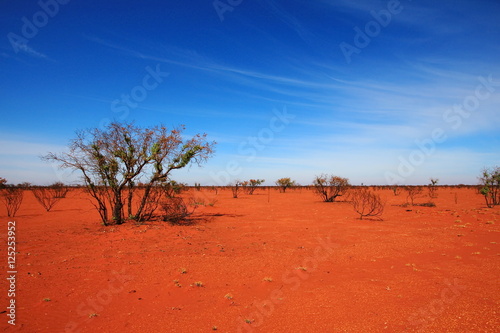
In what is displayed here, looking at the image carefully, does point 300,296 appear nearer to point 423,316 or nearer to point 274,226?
point 423,316

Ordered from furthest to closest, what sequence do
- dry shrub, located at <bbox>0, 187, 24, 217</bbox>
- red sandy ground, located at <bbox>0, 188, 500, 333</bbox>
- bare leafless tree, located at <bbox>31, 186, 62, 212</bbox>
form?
bare leafless tree, located at <bbox>31, 186, 62, 212</bbox> → dry shrub, located at <bbox>0, 187, 24, 217</bbox> → red sandy ground, located at <bbox>0, 188, 500, 333</bbox>

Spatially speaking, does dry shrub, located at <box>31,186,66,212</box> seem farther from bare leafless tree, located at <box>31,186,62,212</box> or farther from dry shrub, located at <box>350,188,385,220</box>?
dry shrub, located at <box>350,188,385,220</box>

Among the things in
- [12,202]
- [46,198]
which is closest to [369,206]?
[46,198]

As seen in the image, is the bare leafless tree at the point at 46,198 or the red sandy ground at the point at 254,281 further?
the bare leafless tree at the point at 46,198

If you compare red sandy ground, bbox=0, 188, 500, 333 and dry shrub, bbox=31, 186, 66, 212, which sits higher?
dry shrub, bbox=31, 186, 66, 212

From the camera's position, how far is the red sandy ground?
4875mm

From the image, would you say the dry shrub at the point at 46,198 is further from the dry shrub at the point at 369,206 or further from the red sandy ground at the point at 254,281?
the dry shrub at the point at 369,206

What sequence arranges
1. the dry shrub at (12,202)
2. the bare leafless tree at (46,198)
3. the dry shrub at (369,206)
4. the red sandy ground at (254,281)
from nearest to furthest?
the red sandy ground at (254,281), the dry shrub at (12,202), the dry shrub at (369,206), the bare leafless tree at (46,198)

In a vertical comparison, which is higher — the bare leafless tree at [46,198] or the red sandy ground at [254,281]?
the bare leafless tree at [46,198]

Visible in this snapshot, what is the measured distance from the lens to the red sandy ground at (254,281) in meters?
4.88

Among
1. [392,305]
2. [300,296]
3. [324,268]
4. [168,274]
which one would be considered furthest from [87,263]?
[392,305]

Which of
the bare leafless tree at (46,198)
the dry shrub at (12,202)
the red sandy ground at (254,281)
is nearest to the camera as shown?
the red sandy ground at (254,281)

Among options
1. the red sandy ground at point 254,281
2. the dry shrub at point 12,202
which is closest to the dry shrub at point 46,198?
the dry shrub at point 12,202

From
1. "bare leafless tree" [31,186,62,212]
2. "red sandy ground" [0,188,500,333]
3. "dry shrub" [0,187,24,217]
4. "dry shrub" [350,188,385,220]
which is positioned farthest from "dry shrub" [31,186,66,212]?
"dry shrub" [350,188,385,220]
